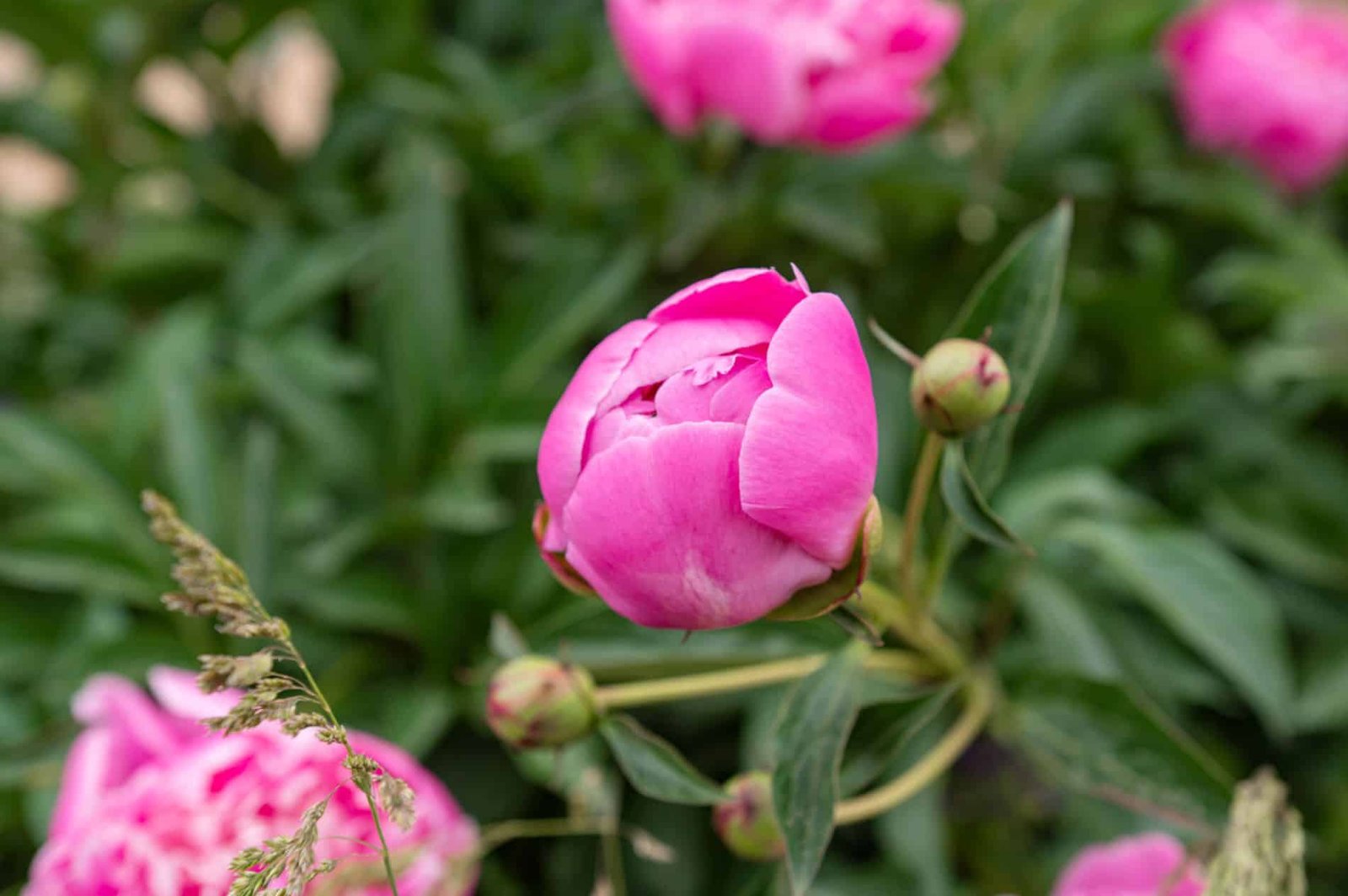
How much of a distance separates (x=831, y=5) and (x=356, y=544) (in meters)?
0.36

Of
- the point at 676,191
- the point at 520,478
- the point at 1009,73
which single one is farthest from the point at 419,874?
the point at 1009,73

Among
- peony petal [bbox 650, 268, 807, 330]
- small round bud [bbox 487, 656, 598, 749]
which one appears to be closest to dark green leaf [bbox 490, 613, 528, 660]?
small round bud [bbox 487, 656, 598, 749]

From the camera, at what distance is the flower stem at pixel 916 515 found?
1.12 feet

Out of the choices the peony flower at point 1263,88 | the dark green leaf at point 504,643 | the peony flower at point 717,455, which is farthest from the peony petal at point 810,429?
the peony flower at point 1263,88

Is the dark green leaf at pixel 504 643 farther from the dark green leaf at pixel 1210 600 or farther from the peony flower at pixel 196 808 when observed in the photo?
the dark green leaf at pixel 1210 600

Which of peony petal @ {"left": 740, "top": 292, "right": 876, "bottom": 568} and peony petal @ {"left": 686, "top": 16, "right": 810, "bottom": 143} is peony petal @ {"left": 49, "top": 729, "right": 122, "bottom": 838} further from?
peony petal @ {"left": 686, "top": 16, "right": 810, "bottom": 143}

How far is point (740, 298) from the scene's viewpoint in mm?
286

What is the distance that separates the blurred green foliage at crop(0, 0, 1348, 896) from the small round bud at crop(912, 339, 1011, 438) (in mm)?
90

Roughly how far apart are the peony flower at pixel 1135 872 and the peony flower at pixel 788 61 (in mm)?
358

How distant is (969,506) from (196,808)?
252 millimetres

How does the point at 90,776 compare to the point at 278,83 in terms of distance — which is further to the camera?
the point at 278,83

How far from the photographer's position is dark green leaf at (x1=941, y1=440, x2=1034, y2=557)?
31 centimetres

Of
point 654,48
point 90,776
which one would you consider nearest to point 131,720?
point 90,776

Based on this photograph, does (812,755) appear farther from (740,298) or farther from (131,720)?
(131,720)
